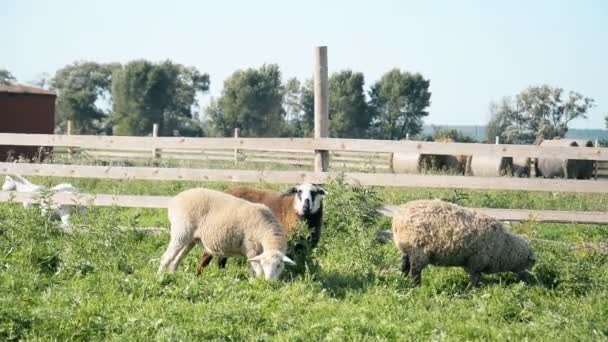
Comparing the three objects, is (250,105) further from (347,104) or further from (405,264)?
(405,264)

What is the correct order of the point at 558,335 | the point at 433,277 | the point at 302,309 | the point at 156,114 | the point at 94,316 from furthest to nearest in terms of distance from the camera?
the point at 156,114 → the point at 433,277 → the point at 302,309 → the point at 94,316 → the point at 558,335

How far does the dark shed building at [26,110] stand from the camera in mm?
27266

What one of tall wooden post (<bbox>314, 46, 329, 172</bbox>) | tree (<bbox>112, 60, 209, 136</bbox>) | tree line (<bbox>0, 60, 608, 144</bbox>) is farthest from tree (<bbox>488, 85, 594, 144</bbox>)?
tall wooden post (<bbox>314, 46, 329, 172</bbox>)

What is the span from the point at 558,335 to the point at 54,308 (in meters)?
3.81

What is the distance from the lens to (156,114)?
178ft

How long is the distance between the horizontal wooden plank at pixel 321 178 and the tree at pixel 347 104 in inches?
1681

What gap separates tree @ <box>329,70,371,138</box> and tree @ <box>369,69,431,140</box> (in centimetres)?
159

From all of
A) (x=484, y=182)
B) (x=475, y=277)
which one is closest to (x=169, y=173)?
(x=484, y=182)

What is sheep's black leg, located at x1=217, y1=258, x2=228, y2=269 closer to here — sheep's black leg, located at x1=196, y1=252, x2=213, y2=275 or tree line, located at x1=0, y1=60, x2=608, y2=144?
sheep's black leg, located at x1=196, y1=252, x2=213, y2=275

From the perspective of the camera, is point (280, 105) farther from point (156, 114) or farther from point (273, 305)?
point (273, 305)

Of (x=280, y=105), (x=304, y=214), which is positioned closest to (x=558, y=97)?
(x=280, y=105)

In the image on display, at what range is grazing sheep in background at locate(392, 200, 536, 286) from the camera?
7402mm

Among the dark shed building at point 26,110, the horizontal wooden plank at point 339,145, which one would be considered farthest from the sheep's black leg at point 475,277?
the dark shed building at point 26,110

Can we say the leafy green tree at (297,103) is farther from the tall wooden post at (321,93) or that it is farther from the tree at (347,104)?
the tall wooden post at (321,93)
